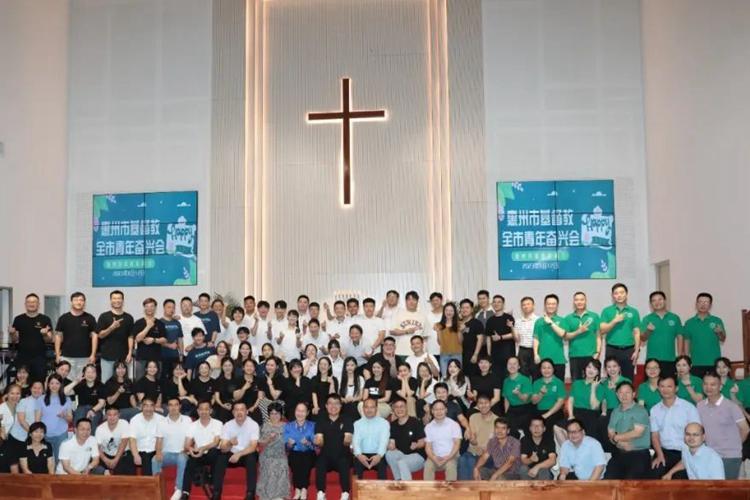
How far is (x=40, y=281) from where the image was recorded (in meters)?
14.2

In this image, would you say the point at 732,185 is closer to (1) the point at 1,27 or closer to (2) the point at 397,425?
(2) the point at 397,425

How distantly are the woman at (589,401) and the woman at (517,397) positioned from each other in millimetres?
474

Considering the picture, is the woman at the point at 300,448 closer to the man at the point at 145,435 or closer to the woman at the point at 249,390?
the woman at the point at 249,390

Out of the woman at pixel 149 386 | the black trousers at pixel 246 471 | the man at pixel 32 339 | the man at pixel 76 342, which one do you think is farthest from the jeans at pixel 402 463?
the man at pixel 32 339

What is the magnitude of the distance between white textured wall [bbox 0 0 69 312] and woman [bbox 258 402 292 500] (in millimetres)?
6534

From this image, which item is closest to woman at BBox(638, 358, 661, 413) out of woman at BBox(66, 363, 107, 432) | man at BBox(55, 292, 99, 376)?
woman at BBox(66, 363, 107, 432)

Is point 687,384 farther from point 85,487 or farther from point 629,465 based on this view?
point 85,487

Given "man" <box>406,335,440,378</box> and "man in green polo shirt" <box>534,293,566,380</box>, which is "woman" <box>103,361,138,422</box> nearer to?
"man" <box>406,335,440,378</box>

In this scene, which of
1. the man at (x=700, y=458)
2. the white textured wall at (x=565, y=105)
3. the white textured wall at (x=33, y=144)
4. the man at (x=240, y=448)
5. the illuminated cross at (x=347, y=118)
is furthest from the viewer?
the illuminated cross at (x=347, y=118)

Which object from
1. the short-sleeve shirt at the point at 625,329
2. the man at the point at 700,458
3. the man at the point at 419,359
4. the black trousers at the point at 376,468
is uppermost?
the short-sleeve shirt at the point at 625,329

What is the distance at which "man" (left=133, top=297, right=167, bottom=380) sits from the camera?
994 cm

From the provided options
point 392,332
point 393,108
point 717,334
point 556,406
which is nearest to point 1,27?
point 393,108

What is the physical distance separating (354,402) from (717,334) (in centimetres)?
403

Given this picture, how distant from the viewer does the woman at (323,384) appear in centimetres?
934
